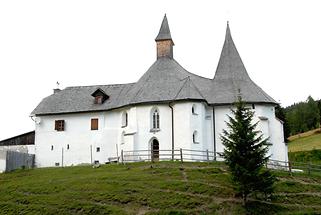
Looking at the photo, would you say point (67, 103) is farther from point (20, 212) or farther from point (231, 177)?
point (231, 177)

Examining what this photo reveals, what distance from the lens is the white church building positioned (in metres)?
43.3

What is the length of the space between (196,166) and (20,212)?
1395 cm

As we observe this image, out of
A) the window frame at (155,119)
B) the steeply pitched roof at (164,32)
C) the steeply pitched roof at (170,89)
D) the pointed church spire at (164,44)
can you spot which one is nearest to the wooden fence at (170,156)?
the window frame at (155,119)

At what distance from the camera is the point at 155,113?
146 ft

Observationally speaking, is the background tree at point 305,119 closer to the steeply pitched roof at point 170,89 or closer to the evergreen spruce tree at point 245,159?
the steeply pitched roof at point 170,89

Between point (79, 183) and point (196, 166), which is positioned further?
point (196, 166)

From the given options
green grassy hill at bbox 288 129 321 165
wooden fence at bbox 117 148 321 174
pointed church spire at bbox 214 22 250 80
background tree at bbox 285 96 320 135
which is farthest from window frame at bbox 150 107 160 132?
background tree at bbox 285 96 320 135

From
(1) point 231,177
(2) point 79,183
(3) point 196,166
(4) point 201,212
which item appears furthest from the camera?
(3) point 196,166

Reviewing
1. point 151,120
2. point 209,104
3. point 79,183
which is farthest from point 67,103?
point 79,183

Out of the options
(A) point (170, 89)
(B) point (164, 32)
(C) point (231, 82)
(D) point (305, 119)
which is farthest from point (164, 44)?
(D) point (305, 119)

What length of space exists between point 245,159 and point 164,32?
1005 inches

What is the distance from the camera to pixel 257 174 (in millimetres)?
27953

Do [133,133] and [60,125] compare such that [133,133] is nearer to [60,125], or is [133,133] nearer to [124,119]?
[124,119]

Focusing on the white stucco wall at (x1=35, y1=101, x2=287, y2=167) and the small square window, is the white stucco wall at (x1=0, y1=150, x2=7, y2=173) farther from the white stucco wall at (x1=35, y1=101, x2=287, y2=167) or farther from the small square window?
the small square window
